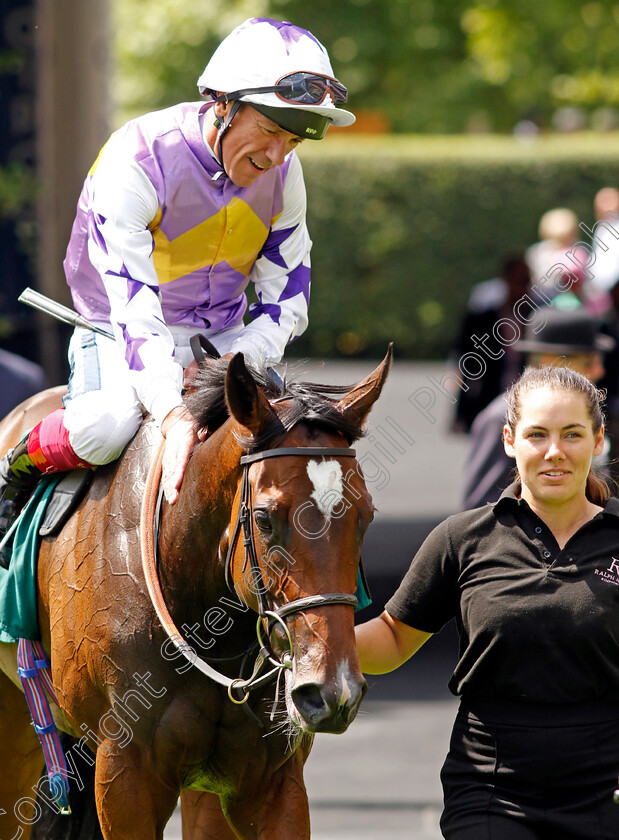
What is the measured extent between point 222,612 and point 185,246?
104 cm

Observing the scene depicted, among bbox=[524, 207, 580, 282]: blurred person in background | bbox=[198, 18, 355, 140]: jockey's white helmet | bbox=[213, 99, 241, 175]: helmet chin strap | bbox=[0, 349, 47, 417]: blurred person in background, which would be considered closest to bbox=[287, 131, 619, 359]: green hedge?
bbox=[524, 207, 580, 282]: blurred person in background

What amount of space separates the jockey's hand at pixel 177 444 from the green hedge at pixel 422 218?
16.2 meters

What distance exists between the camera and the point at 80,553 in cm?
328

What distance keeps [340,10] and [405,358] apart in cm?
709

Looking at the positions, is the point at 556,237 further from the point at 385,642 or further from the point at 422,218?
the point at 422,218

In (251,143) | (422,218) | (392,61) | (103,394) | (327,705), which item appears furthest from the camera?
(392,61)

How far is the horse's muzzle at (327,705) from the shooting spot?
2490 millimetres

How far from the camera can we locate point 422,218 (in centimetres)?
1936

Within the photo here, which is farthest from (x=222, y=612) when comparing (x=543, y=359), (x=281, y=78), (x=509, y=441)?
(x=543, y=359)

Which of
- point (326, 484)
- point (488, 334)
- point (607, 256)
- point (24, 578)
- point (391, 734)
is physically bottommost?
point (391, 734)

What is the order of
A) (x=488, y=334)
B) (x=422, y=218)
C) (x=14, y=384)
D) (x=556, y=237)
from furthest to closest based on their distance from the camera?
1. (x=422, y=218)
2. (x=556, y=237)
3. (x=488, y=334)
4. (x=14, y=384)

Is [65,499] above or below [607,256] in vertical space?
below

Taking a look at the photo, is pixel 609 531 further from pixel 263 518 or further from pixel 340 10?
pixel 340 10

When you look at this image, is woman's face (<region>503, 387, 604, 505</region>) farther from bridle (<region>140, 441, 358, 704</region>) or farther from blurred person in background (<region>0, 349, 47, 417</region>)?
blurred person in background (<region>0, 349, 47, 417</region>)
